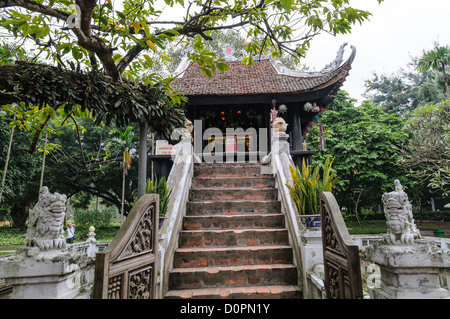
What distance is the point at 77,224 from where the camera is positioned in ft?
70.8

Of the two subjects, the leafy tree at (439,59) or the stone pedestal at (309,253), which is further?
the leafy tree at (439,59)

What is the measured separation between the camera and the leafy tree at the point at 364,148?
14633 millimetres

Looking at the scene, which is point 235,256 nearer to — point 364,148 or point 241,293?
point 241,293

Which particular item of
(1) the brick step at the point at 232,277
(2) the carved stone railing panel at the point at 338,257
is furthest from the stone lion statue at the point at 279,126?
(2) the carved stone railing panel at the point at 338,257

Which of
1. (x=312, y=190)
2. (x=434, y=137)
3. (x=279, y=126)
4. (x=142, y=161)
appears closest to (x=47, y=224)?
(x=142, y=161)

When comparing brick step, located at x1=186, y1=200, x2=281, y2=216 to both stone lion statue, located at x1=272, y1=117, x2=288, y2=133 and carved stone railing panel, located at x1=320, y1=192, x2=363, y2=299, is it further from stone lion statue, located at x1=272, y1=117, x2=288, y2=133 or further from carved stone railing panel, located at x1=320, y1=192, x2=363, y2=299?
stone lion statue, located at x1=272, y1=117, x2=288, y2=133

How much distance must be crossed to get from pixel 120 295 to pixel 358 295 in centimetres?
183

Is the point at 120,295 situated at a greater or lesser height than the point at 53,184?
lesser

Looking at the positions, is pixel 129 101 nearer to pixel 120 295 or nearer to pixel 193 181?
pixel 120 295

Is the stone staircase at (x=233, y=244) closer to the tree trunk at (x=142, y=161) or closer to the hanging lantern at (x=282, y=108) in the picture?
the tree trunk at (x=142, y=161)

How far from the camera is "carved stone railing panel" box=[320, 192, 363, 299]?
1.90m

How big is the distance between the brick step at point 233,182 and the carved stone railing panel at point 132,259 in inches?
113

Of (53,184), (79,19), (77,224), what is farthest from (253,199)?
(77,224)

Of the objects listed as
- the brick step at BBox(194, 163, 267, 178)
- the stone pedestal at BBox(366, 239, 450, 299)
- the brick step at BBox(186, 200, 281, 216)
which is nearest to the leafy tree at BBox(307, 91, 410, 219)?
the brick step at BBox(194, 163, 267, 178)
